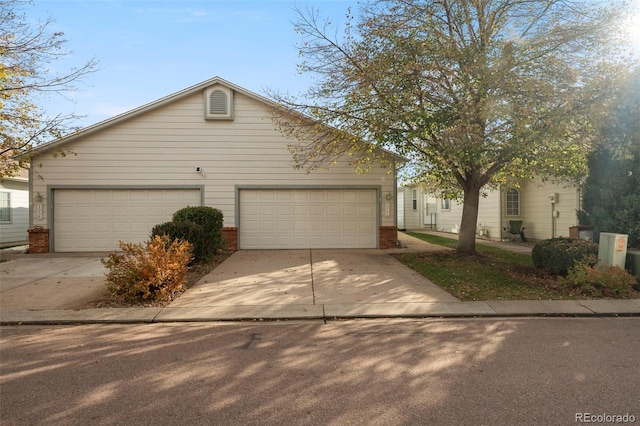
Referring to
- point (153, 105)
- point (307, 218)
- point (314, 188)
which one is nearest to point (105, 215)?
point (153, 105)

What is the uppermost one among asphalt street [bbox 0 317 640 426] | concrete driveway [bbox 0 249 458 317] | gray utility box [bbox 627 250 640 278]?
gray utility box [bbox 627 250 640 278]

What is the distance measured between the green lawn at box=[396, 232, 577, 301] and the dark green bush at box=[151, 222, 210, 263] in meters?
5.35

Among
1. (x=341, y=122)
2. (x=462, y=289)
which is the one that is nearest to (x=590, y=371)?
(x=462, y=289)

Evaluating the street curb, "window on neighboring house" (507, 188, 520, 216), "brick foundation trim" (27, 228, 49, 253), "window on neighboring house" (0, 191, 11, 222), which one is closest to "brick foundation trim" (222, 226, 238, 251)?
"brick foundation trim" (27, 228, 49, 253)

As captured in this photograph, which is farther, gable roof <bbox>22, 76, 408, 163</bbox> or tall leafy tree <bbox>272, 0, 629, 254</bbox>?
gable roof <bbox>22, 76, 408, 163</bbox>

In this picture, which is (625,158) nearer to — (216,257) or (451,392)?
(451,392)

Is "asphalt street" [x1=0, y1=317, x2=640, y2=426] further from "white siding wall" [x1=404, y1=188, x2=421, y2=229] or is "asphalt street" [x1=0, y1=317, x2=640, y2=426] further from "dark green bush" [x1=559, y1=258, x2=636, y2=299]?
"white siding wall" [x1=404, y1=188, x2=421, y2=229]

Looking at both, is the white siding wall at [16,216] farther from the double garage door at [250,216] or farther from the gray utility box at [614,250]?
the gray utility box at [614,250]

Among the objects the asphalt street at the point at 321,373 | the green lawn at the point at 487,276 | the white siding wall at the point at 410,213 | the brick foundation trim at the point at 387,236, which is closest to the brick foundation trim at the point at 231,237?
the brick foundation trim at the point at 387,236

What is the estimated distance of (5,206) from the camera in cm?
1705

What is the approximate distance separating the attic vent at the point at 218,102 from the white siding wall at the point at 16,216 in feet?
33.3

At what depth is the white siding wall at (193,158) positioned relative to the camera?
13.4 metres

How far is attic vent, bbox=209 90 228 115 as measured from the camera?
13.6 meters

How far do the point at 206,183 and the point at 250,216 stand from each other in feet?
6.16
